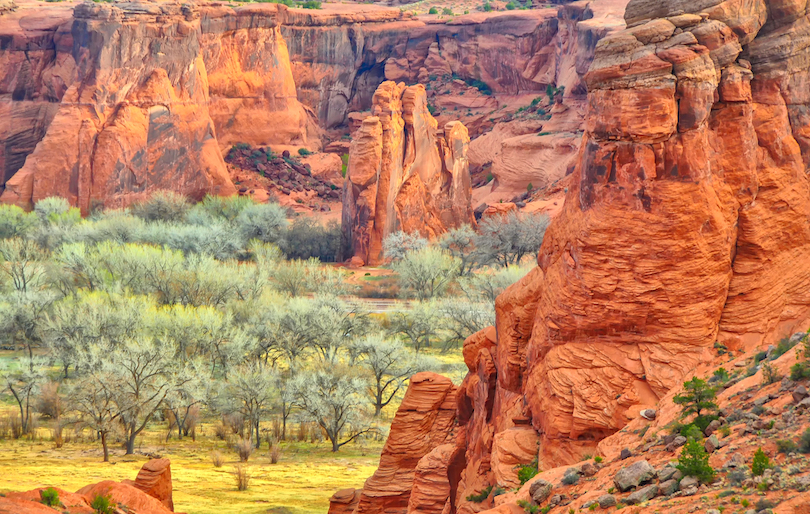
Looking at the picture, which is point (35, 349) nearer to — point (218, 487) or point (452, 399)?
point (218, 487)

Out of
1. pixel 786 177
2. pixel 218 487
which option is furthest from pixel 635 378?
pixel 218 487

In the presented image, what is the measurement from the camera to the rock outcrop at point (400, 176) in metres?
60.7

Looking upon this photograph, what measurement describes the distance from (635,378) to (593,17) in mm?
73890

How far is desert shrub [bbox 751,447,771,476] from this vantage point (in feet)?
31.2

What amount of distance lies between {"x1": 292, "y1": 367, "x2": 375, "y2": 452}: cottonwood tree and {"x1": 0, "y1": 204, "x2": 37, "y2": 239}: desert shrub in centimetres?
→ 3441

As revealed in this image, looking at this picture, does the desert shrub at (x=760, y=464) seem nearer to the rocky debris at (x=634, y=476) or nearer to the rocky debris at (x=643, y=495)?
the rocky debris at (x=643, y=495)

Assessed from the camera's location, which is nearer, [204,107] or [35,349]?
[35,349]

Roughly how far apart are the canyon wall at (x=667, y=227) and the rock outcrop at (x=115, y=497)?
603cm

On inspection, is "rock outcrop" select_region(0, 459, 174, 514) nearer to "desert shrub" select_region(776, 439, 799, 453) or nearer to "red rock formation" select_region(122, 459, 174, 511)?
"red rock formation" select_region(122, 459, 174, 511)

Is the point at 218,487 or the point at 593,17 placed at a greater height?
the point at 593,17

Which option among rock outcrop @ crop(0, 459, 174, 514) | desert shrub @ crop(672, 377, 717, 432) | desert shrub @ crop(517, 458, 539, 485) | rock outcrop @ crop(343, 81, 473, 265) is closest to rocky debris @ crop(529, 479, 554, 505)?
desert shrub @ crop(517, 458, 539, 485)

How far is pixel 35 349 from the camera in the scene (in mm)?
47906

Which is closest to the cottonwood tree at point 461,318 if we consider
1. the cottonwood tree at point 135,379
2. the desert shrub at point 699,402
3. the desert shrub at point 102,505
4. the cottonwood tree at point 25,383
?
the cottonwood tree at point 135,379

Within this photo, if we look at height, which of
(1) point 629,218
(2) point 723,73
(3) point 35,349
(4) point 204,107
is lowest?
(3) point 35,349
